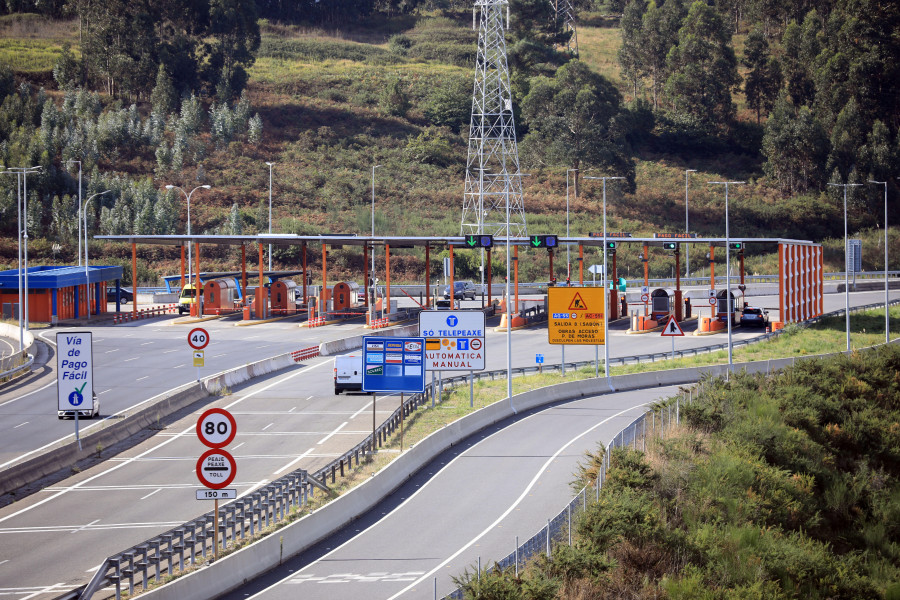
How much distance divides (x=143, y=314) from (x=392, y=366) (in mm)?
39353

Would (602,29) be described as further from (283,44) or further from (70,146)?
(70,146)

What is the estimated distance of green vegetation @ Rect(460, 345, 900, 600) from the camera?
1889 centimetres

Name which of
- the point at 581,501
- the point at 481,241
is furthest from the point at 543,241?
the point at 581,501

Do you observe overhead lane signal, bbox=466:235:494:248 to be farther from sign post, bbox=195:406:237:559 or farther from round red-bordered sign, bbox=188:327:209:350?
sign post, bbox=195:406:237:559

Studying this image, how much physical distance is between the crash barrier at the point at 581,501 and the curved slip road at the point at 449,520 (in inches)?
35.0

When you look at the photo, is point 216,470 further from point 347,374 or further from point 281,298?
point 281,298

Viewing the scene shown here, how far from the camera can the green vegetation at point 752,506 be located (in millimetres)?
18891

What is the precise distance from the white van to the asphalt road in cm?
40

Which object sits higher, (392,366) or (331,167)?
(331,167)

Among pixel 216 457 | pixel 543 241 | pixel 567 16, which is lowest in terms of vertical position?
pixel 216 457

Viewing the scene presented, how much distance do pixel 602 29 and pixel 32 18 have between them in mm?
92193

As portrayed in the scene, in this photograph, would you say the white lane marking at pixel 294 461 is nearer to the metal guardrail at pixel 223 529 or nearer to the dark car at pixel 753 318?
the metal guardrail at pixel 223 529

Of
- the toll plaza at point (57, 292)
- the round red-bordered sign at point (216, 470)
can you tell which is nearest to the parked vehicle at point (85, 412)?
the round red-bordered sign at point (216, 470)

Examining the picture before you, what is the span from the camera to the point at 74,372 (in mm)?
28609
